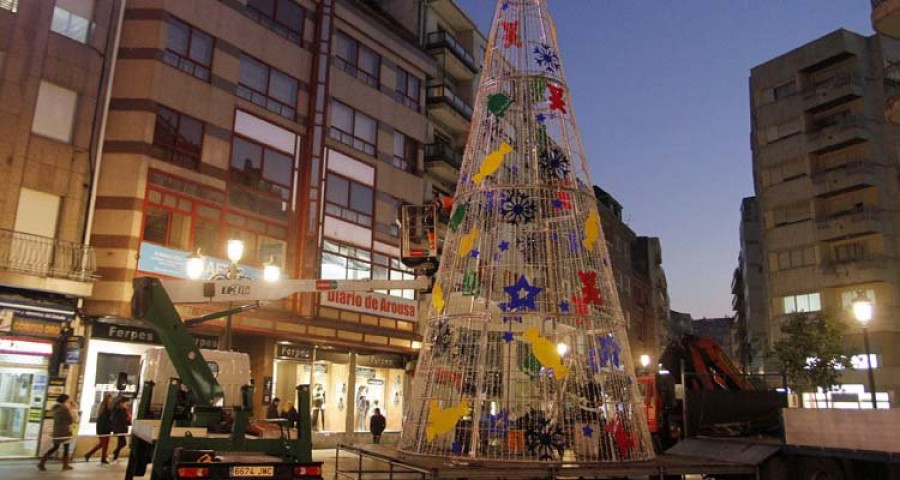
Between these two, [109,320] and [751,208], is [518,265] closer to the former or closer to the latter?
[109,320]

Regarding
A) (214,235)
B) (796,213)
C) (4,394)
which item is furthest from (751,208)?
(4,394)

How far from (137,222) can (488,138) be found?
588 inches

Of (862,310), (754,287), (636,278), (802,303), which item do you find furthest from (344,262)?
(754,287)

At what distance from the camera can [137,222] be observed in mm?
21359

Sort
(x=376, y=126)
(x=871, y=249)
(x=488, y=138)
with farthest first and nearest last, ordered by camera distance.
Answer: (x=871, y=249) < (x=376, y=126) < (x=488, y=138)

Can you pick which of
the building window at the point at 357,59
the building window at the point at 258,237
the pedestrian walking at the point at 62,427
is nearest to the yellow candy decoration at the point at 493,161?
the pedestrian walking at the point at 62,427

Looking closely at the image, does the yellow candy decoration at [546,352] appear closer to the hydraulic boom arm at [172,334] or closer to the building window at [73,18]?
the hydraulic boom arm at [172,334]

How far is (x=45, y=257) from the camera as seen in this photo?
64.2 feet

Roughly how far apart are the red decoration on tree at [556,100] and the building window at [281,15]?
19.4 metres

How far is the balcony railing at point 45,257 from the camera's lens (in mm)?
18781

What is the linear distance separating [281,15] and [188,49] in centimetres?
489

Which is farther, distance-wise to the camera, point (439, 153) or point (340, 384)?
point (439, 153)

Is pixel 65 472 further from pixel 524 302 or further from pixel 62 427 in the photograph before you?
pixel 524 302

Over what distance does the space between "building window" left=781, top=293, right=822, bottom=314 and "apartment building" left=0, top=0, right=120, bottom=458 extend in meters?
39.0
